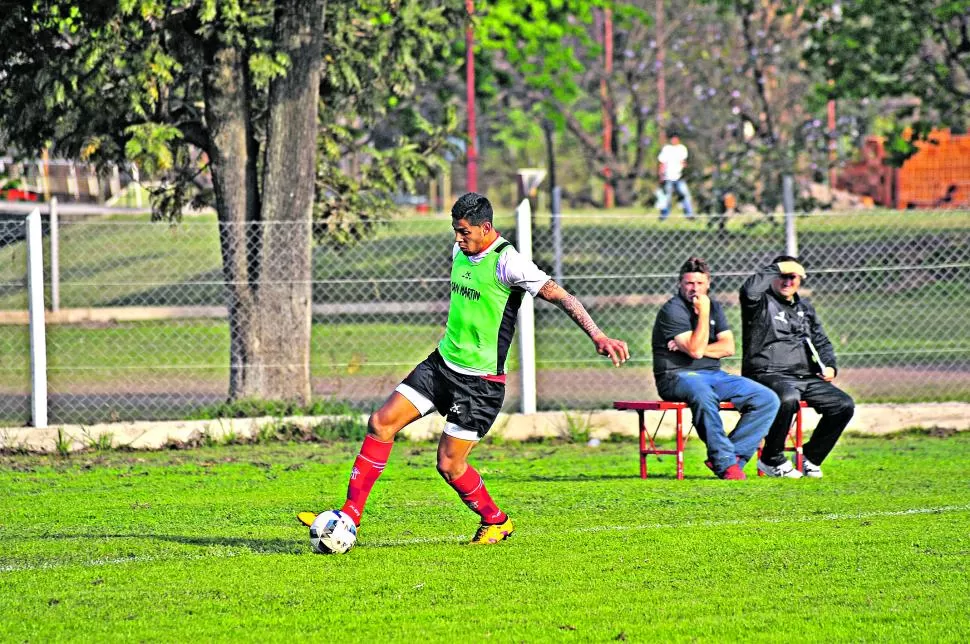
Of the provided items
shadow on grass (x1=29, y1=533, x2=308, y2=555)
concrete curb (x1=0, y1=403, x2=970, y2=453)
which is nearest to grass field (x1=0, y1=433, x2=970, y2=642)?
shadow on grass (x1=29, y1=533, x2=308, y2=555)

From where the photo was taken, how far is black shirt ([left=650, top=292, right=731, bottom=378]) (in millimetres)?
11047

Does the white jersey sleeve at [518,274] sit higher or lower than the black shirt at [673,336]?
higher

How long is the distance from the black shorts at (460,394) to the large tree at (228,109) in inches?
234

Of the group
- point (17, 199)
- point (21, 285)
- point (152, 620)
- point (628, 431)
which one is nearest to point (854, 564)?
point (152, 620)

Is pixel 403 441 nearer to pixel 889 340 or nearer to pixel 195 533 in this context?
pixel 195 533

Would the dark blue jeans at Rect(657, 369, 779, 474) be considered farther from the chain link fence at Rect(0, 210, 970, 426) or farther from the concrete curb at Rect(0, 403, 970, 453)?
the concrete curb at Rect(0, 403, 970, 453)

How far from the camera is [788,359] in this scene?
11.3m

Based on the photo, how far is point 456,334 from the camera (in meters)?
7.99

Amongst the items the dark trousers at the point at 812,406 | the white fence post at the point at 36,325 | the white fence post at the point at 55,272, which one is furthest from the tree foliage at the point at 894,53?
the white fence post at the point at 36,325

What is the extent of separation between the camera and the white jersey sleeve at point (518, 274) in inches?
309

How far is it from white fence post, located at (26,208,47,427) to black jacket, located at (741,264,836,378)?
6.03 metres

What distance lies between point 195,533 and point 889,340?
466 inches

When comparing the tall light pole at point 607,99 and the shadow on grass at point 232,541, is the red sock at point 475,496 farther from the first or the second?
the tall light pole at point 607,99

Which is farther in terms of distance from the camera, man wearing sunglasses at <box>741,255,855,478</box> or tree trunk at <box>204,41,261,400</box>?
tree trunk at <box>204,41,261,400</box>
